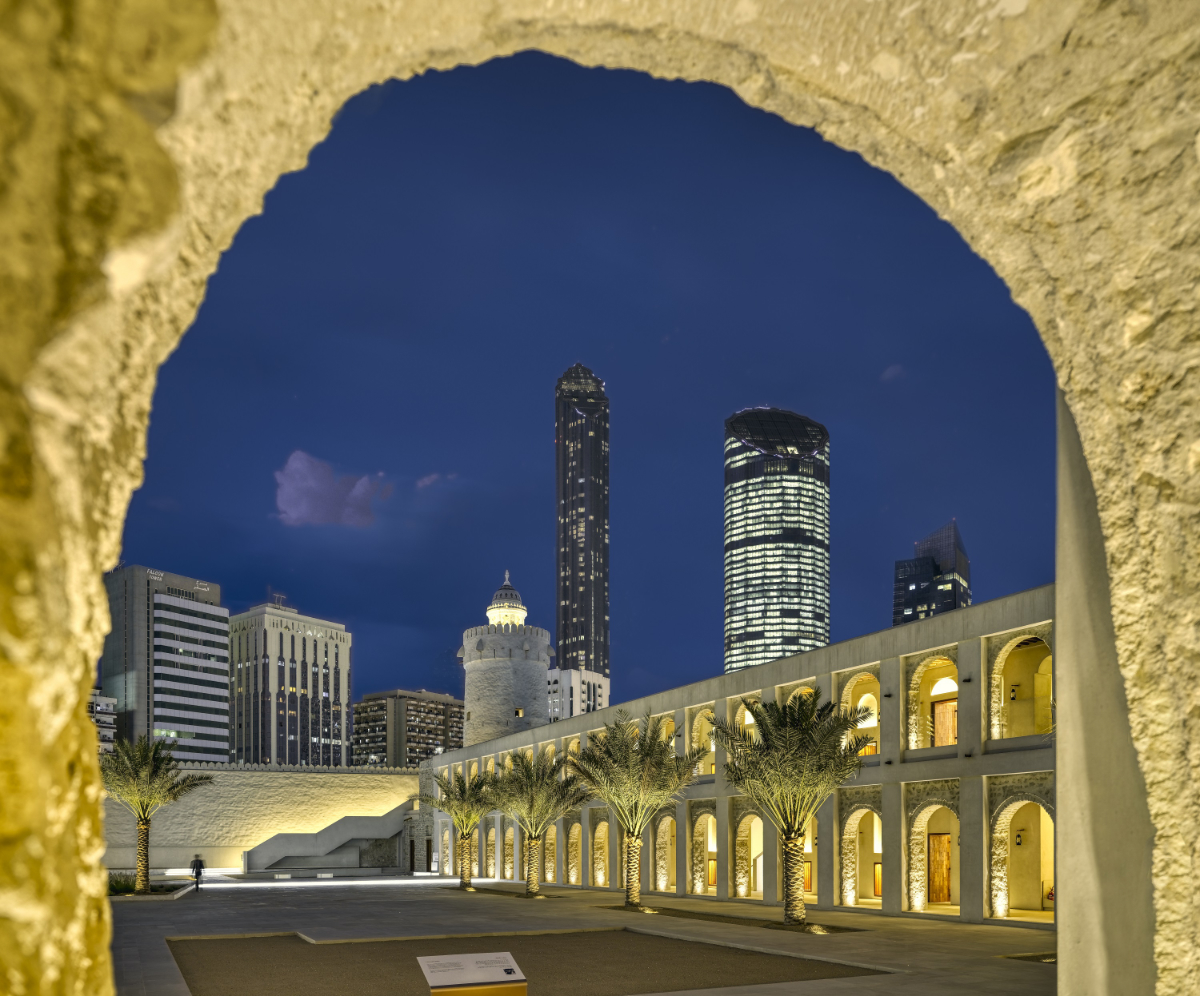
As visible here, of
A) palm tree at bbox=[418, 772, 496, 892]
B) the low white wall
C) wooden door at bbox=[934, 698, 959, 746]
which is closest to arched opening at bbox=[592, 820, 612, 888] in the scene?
palm tree at bbox=[418, 772, 496, 892]

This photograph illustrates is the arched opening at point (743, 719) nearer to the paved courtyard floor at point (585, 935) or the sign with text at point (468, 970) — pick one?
the paved courtyard floor at point (585, 935)

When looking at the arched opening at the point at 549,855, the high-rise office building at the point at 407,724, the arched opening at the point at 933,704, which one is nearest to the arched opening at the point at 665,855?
the arched opening at the point at 549,855

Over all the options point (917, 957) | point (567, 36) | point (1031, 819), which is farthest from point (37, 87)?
point (1031, 819)

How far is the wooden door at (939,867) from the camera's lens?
24859mm

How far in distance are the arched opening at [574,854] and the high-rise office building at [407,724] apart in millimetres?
140816

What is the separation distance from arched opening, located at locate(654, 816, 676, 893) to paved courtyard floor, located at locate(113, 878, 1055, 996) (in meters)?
1.57

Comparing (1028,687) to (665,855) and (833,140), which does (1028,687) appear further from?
(833,140)

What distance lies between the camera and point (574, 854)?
39.3m

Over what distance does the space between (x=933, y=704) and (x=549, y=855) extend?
20.3 metres

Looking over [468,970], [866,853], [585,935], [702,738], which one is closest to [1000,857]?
[866,853]

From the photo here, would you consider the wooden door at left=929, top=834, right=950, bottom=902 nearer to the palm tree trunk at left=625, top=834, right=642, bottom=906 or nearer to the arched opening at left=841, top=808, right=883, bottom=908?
the arched opening at left=841, top=808, right=883, bottom=908

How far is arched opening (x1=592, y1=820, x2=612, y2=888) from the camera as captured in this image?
121ft

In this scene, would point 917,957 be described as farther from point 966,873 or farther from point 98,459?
point 98,459

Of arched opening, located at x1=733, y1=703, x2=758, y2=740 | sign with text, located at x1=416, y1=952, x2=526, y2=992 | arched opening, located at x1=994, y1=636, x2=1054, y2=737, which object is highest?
arched opening, located at x1=994, y1=636, x2=1054, y2=737
